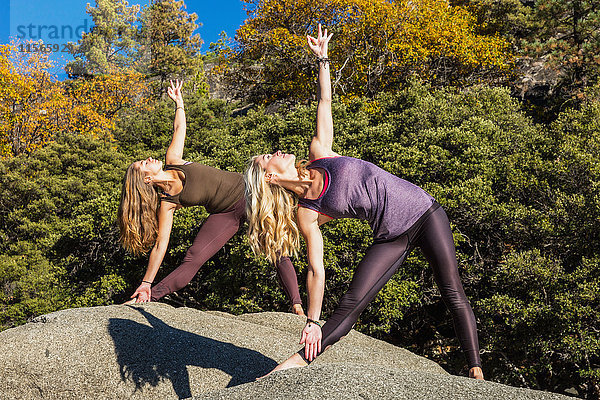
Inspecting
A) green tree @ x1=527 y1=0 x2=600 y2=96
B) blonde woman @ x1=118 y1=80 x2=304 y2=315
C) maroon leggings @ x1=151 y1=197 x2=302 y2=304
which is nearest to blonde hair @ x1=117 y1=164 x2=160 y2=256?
blonde woman @ x1=118 y1=80 x2=304 y2=315

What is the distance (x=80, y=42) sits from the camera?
2112 inches

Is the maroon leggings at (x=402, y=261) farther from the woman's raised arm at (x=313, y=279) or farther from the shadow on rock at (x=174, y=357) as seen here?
the shadow on rock at (x=174, y=357)

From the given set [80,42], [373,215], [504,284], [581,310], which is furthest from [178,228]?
[80,42]

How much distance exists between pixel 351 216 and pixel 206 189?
6.48 ft

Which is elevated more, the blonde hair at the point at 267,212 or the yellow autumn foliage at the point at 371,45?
the yellow autumn foliage at the point at 371,45

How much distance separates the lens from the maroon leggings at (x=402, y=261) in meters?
3.79

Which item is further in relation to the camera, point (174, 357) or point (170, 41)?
point (170, 41)

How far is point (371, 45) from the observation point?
2580 centimetres

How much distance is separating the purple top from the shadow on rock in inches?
127

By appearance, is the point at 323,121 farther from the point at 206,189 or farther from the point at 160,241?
the point at 160,241

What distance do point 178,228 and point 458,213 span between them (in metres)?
7.25

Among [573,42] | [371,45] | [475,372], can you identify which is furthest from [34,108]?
[475,372]

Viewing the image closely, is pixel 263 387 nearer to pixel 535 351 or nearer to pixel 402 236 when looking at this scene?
pixel 402 236

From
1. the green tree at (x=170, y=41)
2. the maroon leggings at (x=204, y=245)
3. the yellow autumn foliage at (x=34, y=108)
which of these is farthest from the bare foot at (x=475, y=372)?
the green tree at (x=170, y=41)
